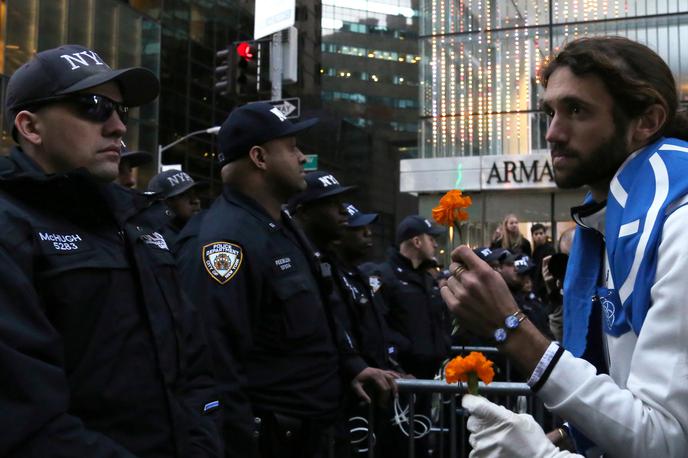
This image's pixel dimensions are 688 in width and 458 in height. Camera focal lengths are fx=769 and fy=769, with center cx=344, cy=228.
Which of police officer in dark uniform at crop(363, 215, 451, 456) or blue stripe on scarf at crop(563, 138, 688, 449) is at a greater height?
blue stripe on scarf at crop(563, 138, 688, 449)

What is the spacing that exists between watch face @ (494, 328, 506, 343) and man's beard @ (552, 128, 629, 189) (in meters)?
0.56

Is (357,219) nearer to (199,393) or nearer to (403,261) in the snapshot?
(403,261)

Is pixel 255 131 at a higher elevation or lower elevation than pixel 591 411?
higher

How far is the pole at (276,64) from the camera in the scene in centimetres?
1184

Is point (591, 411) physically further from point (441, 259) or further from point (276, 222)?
point (441, 259)

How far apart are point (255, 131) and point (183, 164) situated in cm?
3708

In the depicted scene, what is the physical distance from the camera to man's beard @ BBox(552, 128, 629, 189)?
2260mm

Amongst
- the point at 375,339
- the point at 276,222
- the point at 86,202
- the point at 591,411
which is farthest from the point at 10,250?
the point at 375,339

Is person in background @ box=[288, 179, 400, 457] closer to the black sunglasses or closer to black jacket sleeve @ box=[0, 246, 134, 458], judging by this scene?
the black sunglasses

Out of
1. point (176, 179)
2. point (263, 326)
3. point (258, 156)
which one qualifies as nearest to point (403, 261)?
point (176, 179)

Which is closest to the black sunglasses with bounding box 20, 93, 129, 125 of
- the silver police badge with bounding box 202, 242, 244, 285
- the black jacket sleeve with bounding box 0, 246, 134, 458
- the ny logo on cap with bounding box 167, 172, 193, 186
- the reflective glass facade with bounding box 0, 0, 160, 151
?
the black jacket sleeve with bounding box 0, 246, 134, 458

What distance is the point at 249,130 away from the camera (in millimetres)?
4492

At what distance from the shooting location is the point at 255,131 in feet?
14.7

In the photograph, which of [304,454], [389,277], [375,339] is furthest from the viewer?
[389,277]
